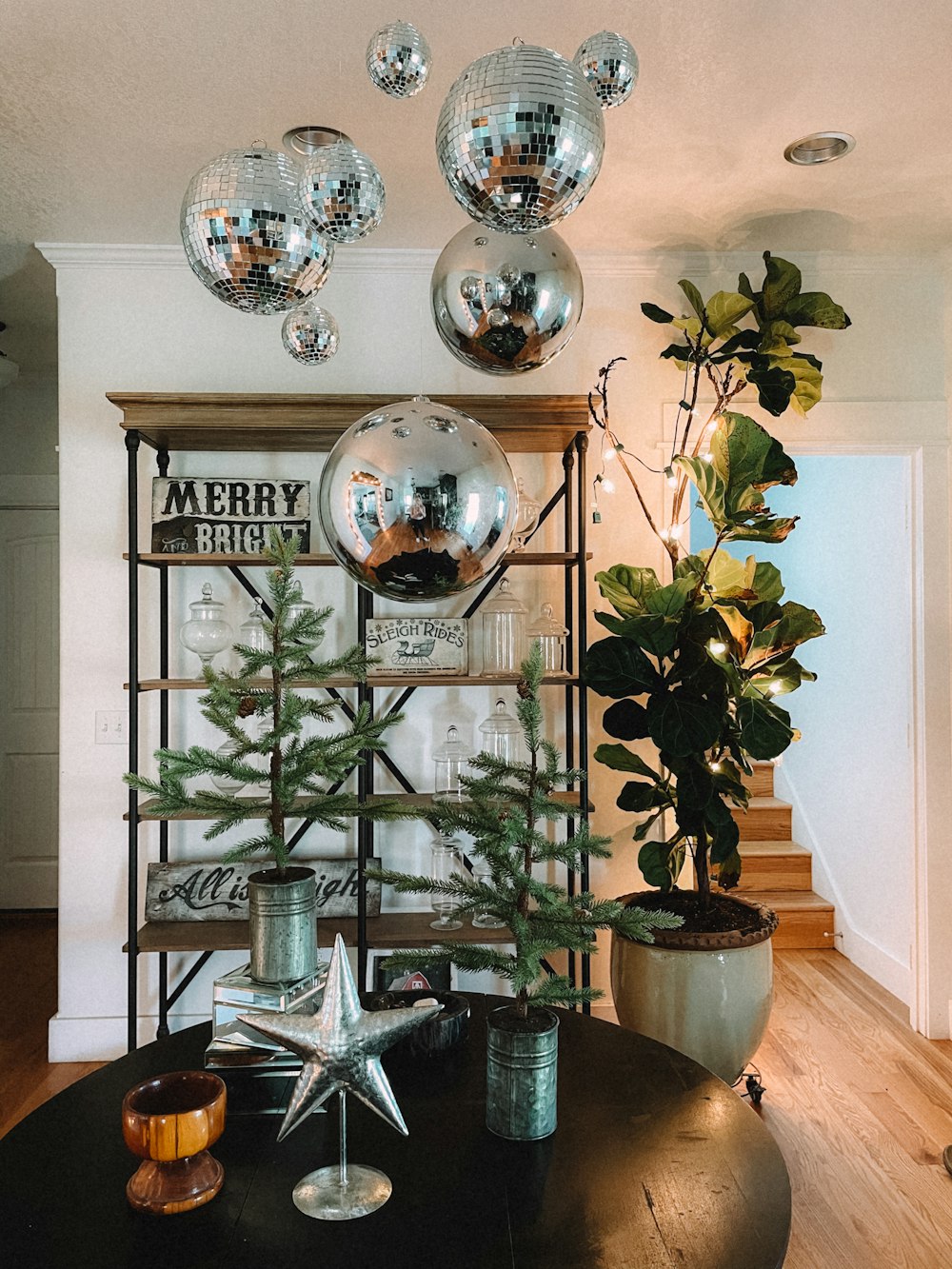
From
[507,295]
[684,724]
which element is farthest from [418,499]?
[684,724]

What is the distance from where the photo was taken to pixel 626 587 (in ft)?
9.29

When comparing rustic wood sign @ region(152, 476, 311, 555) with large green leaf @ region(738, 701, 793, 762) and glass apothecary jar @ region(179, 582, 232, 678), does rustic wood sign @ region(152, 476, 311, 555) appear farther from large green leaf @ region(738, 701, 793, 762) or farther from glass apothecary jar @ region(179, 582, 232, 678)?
large green leaf @ region(738, 701, 793, 762)

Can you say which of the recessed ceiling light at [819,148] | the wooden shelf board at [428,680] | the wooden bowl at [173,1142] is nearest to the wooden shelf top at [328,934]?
the wooden shelf board at [428,680]

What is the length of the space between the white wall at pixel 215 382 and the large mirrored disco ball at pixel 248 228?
6.69 ft

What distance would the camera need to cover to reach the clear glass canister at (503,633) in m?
3.06

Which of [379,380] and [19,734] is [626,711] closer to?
[379,380]

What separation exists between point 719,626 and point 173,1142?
6.64ft

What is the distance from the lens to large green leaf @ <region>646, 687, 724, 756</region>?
8.40 feet

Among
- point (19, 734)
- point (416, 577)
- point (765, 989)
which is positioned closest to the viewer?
point (416, 577)

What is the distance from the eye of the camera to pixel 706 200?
2.83 meters

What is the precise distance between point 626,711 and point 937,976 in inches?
62.8

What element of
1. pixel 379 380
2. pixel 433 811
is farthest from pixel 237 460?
pixel 433 811

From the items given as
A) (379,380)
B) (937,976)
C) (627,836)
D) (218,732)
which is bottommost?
(937,976)

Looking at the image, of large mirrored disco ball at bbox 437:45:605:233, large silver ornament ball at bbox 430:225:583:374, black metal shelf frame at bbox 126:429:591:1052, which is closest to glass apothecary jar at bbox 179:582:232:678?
black metal shelf frame at bbox 126:429:591:1052
